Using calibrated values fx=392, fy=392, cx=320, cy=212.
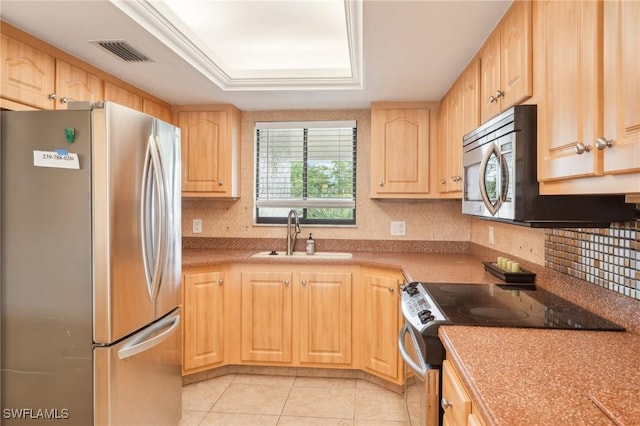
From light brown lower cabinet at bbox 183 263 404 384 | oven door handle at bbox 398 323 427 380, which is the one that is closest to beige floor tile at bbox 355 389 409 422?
light brown lower cabinet at bbox 183 263 404 384

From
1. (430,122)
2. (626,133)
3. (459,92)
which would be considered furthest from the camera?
(430,122)

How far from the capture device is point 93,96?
2.31m

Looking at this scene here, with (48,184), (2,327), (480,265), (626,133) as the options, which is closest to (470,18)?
(626,133)

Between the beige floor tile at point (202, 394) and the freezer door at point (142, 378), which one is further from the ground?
the freezer door at point (142, 378)

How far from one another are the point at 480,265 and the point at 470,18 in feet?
5.19

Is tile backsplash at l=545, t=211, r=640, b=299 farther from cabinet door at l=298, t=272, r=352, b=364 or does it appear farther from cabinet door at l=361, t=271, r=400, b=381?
cabinet door at l=298, t=272, r=352, b=364

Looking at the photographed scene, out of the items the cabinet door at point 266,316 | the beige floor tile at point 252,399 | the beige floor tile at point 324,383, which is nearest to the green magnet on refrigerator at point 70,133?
the cabinet door at point 266,316

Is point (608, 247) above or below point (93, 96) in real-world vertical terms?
below

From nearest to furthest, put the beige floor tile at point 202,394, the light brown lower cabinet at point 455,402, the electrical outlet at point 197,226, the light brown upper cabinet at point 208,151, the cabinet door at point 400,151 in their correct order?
the light brown lower cabinet at point 455,402, the beige floor tile at point 202,394, the cabinet door at point 400,151, the light brown upper cabinet at point 208,151, the electrical outlet at point 197,226

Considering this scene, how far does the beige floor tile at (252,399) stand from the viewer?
248cm

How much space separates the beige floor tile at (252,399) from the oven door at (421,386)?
1.10 m

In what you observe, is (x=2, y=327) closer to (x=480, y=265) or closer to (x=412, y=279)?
(x=412, y=279)

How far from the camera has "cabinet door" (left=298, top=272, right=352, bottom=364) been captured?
113 inches

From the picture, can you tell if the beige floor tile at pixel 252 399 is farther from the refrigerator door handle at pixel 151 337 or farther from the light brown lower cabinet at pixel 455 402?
the light brown lower cabinet at pixel 455 402
